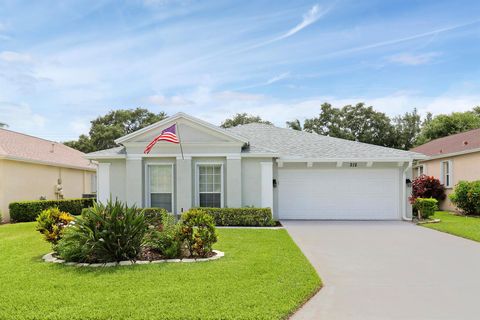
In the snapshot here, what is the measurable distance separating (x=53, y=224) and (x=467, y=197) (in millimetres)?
19232

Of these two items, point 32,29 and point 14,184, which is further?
point 14,184

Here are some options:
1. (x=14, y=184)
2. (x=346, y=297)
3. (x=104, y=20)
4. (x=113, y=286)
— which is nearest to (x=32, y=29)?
(x=104, y=20)

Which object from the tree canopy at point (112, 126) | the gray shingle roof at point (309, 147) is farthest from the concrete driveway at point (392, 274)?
the tree canopy at point (112, 126)

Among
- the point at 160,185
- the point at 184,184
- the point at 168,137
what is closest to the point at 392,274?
the point at 168,137

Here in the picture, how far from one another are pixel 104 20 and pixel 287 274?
1086 cm

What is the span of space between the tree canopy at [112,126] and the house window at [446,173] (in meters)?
32.9

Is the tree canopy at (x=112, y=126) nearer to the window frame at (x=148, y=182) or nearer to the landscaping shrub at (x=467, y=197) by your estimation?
the window frame at (x=148, y=182)

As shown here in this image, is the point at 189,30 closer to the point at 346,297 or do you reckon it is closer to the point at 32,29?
the point at 32,29

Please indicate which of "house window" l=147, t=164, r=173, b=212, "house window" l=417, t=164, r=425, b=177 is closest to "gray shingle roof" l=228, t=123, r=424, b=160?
"house window" l=147, t=164, r=173, b=212

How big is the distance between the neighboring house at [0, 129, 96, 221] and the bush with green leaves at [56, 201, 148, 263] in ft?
39.2

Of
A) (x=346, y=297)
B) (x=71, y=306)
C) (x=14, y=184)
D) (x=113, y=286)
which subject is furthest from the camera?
(x=14, y=184)

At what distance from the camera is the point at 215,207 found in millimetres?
16125

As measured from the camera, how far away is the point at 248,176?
53.3 feet

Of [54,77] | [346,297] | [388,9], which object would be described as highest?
[388,9]
